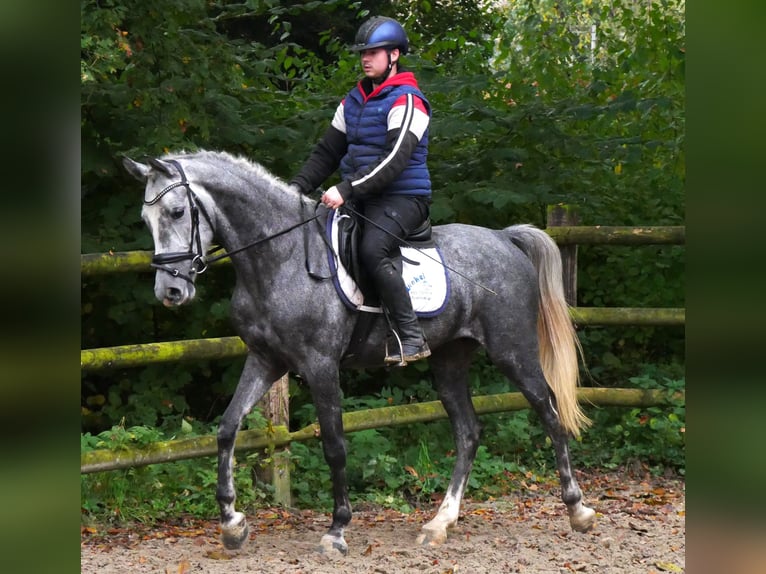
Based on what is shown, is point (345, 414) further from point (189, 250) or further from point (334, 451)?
point (189, 250)

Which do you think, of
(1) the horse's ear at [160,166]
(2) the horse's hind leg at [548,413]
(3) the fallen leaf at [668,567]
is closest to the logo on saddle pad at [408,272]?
(2) the horse's hind leg at [548,413]

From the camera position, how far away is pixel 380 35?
4.40 meters

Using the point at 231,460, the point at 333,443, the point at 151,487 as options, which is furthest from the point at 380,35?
the point at 151,487

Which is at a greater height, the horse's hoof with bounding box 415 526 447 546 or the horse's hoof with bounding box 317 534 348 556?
the horse's hoof with bounding box 317 534 348 556

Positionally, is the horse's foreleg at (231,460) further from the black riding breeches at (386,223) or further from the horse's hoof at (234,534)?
the black riding breeches at (386,223)

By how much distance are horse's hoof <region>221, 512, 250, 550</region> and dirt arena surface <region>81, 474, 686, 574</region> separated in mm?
39

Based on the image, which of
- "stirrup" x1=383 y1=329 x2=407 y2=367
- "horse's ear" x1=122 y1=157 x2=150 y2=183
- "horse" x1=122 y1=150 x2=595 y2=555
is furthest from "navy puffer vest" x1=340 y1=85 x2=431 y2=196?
"horse's ear" x1=122 y1=157 x2=150 y2=183

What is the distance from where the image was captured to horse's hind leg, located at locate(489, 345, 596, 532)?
5090 mm

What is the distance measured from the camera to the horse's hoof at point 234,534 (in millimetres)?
4457

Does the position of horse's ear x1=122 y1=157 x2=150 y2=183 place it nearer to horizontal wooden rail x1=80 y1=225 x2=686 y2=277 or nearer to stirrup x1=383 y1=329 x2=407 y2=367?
stirrup x1=383 y1=329 x2=407 y2=367

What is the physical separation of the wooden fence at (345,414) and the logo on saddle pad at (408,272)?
3.45 ft

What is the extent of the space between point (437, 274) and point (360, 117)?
2.88 ft
